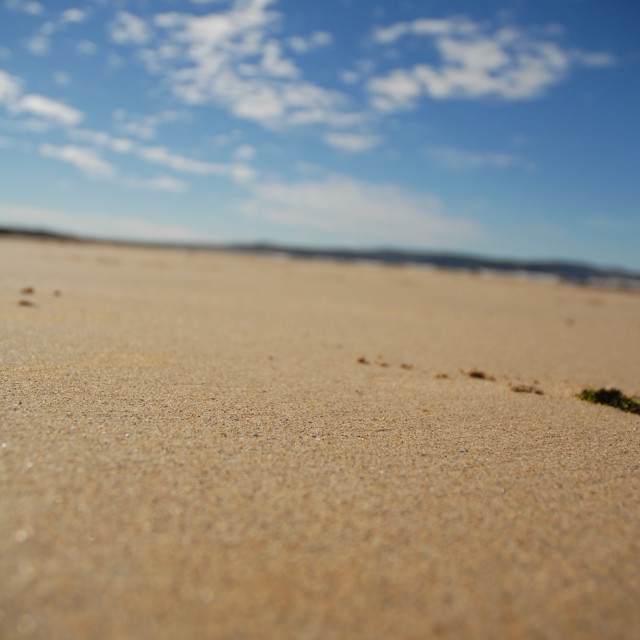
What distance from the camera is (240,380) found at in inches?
89.1

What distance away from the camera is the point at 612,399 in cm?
242

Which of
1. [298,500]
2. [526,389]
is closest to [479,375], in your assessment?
[526,389]

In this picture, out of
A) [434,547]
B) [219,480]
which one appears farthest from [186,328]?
[434,547]

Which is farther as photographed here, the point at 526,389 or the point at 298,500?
the point at 526,389

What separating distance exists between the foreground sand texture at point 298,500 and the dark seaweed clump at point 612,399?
100mm

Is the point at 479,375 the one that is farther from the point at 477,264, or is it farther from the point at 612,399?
the point at 477,264

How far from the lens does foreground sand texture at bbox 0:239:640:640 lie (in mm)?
960

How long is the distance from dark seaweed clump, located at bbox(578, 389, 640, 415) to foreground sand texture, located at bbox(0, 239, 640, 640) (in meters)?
0.10

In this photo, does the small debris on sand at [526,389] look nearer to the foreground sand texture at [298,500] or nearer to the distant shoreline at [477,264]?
the foreground sand texture at [298,500]

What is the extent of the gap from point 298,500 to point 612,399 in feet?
5.81

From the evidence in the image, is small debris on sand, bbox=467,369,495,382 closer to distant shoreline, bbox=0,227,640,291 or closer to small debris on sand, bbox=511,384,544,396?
small debris on sand, bbox=511,384,544,396

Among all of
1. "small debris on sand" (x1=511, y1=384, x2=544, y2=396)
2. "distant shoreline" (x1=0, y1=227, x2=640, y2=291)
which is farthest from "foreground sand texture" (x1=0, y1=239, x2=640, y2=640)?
"distant shoreline" (x1=0, y1=227, x2=640, y2=291)

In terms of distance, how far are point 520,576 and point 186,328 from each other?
2.69m

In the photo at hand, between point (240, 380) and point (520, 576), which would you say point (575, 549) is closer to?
point (520, 576)
